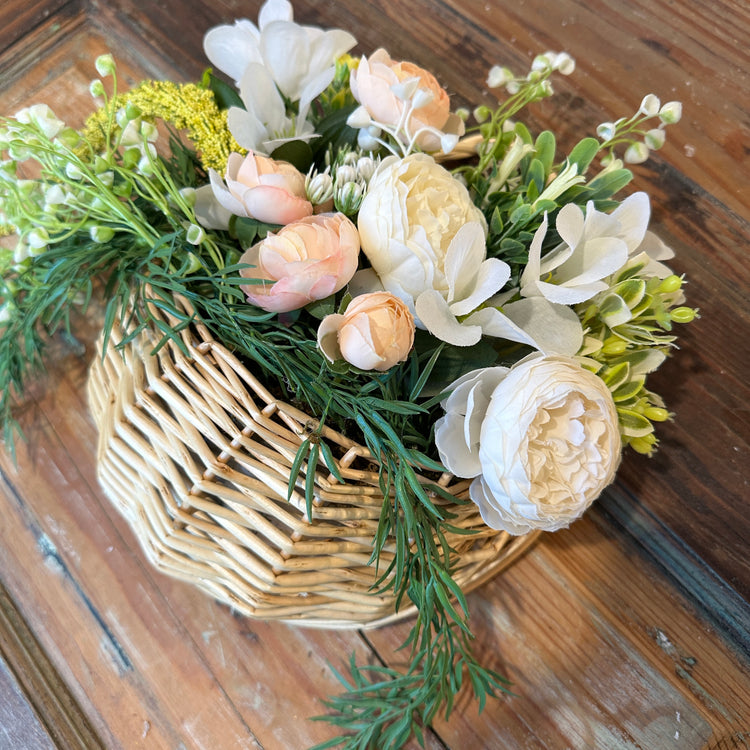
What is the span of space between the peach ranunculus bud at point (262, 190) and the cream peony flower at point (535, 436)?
0.18 m

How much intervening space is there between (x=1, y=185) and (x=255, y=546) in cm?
36

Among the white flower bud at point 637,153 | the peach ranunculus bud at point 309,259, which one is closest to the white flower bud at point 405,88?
the peach ranunculus bud at point 309,259

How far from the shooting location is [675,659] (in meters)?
0.65

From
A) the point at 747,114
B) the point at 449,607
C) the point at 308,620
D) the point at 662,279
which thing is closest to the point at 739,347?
the point at 662,279

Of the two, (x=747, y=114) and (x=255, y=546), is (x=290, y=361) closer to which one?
(x=255, y=546)

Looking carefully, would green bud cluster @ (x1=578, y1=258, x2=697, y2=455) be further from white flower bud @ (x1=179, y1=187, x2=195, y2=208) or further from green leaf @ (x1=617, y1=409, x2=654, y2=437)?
white flower bud @ (x1=179, y1=187, x2=195, y2=208)

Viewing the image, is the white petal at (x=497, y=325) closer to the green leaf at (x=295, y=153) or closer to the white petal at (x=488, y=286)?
the white petal at (x=488, y=286)

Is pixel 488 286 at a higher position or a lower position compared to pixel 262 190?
lower

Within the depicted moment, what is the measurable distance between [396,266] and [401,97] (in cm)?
13

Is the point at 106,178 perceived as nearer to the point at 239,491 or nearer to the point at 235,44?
the point at 235,44

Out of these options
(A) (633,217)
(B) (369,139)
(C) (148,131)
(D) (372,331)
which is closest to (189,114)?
(C) (148,131)

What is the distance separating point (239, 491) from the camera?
0.52 meters

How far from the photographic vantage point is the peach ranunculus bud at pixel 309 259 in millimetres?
451

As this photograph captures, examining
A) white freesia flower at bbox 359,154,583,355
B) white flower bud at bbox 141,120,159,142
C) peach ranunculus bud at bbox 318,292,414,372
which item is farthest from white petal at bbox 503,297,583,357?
white flower bud at bbox 141,120,159,142
